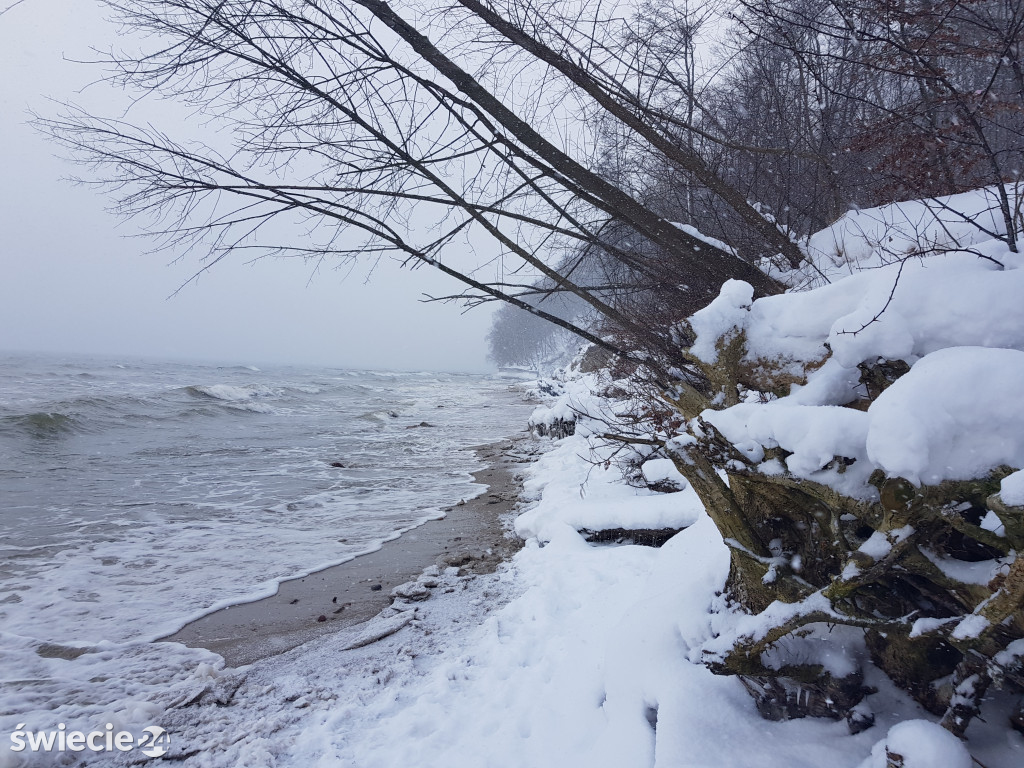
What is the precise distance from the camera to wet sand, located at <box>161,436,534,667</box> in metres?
3.90

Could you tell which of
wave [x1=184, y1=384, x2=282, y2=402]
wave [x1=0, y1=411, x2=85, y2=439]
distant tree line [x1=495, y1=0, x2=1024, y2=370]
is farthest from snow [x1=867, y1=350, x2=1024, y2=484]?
wave [x1=184, y1=384, x2=282, y2=402]

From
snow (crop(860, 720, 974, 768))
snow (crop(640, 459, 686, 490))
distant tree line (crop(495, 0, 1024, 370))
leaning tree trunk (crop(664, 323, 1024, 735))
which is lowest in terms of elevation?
snow (crop(640, 459, 686, 490))

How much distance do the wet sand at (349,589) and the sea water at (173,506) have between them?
264mm

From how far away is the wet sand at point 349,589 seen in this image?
12.8 feet

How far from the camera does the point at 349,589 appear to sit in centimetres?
476

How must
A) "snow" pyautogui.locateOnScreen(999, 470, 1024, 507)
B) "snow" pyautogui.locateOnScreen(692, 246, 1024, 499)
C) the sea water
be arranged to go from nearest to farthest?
"snow" pyautogui.locateOnScreen(999, 470, 1024, 507) → "snow" pyautogui.locateOnScreen(692, 246, 1024, 499) → the sea water

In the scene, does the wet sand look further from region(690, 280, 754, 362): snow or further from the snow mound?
the snow mound

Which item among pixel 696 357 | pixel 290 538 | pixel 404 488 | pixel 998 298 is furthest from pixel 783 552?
pixel 404 488

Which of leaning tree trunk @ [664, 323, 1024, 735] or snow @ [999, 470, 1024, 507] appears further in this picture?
leaning tree trunk @ [664, 323, 1024, 735]

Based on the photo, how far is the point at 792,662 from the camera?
171cm

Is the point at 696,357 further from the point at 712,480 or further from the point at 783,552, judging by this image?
the point at 783,552

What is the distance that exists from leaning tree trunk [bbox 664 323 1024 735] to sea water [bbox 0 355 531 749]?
12.9 feet

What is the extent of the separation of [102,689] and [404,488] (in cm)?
566

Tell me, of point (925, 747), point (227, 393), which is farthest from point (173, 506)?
point (227, 393)
